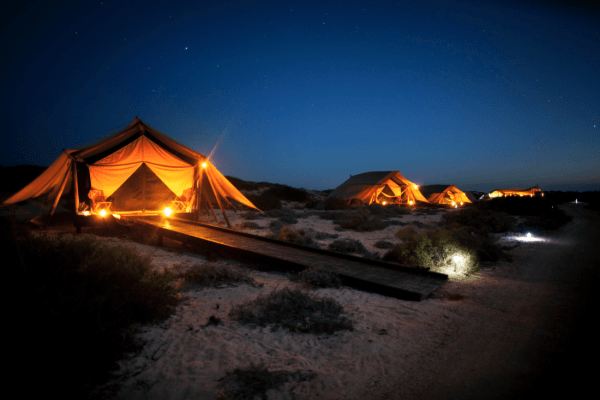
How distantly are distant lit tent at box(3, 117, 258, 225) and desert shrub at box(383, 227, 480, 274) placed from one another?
5569mm

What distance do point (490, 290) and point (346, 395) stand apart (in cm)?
362

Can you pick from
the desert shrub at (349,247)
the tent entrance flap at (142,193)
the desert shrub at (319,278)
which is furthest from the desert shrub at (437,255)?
the tent entrance flap at (142,193)

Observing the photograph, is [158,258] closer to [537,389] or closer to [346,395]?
[346,395]

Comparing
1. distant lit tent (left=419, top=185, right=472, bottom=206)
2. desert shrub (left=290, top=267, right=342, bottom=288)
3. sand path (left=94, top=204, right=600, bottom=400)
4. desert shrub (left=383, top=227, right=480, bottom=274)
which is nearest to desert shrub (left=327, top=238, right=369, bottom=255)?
desert shrub (left=383, top=227, right=480, bottom=274)

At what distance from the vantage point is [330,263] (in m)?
5.46

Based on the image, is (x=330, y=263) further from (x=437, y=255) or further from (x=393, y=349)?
(x=393, y=349)

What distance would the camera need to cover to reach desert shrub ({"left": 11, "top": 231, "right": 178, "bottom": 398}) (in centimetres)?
194

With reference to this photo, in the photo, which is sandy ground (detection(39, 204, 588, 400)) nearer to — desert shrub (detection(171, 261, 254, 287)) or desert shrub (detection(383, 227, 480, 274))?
desert shrub (detection(171, 261, 254, 287))

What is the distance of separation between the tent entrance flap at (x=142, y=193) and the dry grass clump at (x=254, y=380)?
1162cm

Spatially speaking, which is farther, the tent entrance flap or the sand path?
the tent entrance flap

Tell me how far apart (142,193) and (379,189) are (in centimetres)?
1670

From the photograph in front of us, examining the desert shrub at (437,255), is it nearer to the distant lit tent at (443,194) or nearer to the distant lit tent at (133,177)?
the distant lit tent at (133,177)

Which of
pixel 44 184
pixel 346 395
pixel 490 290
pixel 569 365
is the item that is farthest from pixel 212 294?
pixel 44 184

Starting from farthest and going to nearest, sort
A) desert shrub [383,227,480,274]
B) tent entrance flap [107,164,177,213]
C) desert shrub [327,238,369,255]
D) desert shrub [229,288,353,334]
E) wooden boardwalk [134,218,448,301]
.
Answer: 1. tent entrance flap [107,164,177,213]
2. desert shrub [327,238,369,255]
3. desert shrub [383,227,480,274]
4. wooden boardwalk [134,218,448,301]
5. desert shrub [229,288,353,334]
